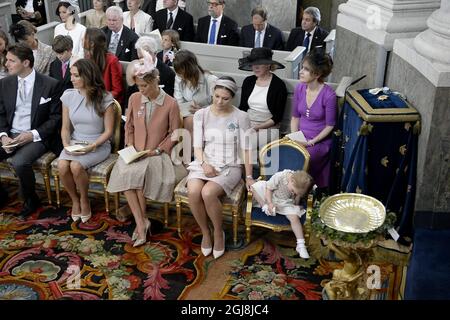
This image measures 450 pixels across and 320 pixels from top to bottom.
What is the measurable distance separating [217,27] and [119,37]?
5.07 ft

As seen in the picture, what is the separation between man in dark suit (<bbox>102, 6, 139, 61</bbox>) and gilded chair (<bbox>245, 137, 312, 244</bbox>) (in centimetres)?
275

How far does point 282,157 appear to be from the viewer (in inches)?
184

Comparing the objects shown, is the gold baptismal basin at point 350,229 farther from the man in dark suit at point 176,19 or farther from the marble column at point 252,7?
the marble column at point 252,7

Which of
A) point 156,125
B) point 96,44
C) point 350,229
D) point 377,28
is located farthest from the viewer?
point 96,44

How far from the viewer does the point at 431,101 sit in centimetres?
407

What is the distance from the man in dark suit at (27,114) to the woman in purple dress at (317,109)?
228cm

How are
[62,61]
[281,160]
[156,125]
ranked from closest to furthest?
[281,160]
[156,125]
[62,61]

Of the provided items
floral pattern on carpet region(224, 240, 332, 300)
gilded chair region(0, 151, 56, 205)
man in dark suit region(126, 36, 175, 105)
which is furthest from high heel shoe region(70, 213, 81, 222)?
floral pattern on carpet region(224, 240, 332, 300)

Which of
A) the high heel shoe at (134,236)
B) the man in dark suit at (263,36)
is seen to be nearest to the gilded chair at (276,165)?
the high heel shoe at (134,236)

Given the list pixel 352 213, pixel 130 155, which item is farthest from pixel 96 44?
pixel 352 213

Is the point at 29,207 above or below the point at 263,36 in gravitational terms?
below

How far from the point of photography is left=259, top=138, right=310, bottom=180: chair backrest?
15.2 ft

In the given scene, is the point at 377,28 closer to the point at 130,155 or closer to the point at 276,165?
the point at 276,165

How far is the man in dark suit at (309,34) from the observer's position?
716 cm
